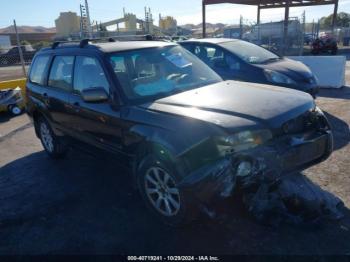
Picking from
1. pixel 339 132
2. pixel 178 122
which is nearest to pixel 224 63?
pixel 339 132

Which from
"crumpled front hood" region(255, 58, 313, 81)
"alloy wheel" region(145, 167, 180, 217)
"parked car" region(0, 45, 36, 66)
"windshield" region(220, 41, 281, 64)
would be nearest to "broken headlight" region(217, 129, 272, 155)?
"alloy wheel" region(145, 167, 180, 217)

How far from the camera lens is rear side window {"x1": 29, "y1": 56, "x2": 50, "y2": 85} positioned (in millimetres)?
5368

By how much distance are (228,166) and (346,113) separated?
17.5ft

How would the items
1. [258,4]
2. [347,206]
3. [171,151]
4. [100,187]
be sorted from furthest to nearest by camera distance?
[258,4], [100,187], [347,206], [171,151]

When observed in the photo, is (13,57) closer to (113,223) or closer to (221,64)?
(221,64)

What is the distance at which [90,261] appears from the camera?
123 inches

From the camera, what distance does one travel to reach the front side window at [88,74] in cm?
400

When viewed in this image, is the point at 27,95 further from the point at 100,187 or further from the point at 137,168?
the point at 137,168

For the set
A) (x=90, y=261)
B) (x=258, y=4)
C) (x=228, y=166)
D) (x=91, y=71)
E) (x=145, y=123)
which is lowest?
(x=90, y=261)

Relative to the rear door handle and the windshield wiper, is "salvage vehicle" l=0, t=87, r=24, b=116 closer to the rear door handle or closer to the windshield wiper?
the rear door handle

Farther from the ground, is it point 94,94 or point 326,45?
point 94,94

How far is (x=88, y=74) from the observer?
424cm

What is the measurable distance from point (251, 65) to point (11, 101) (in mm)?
6273

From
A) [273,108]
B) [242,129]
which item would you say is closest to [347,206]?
[273,108]
